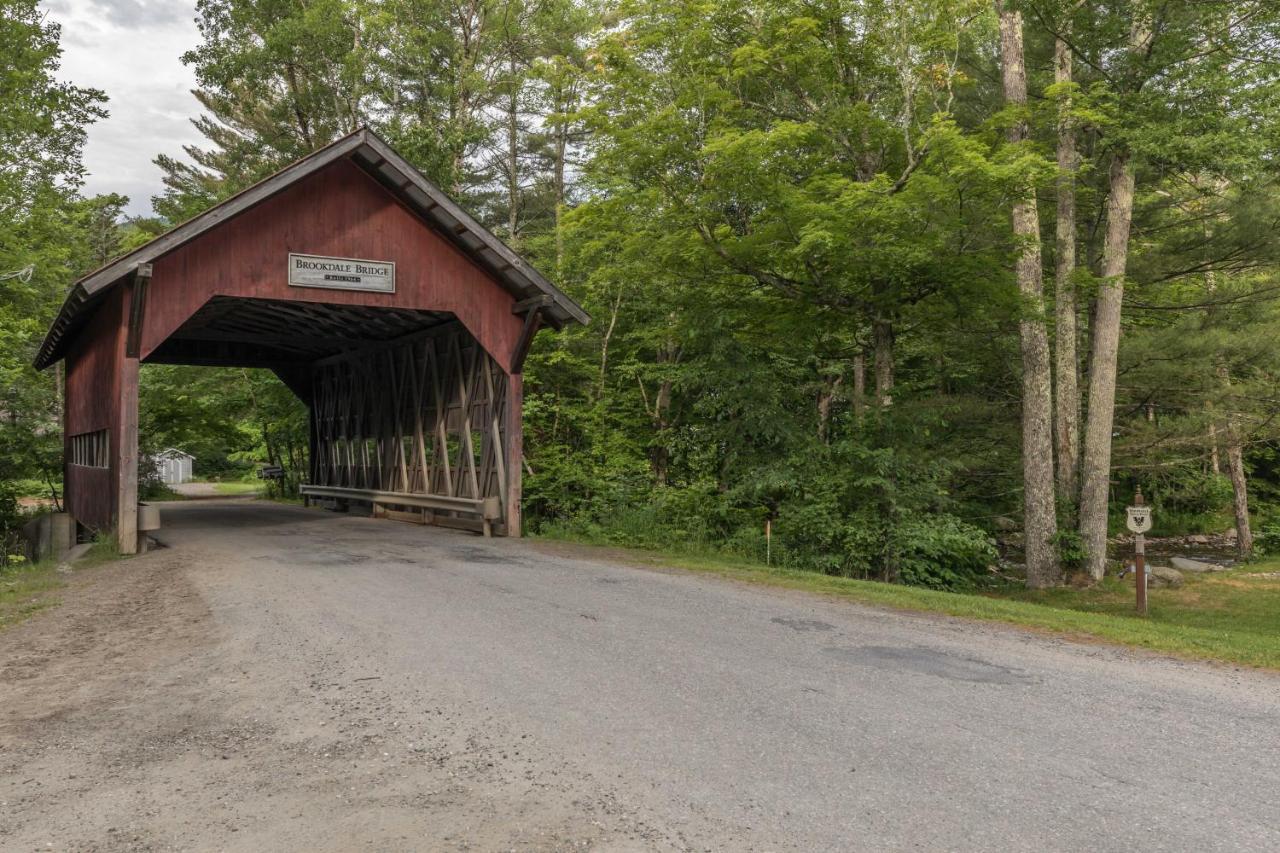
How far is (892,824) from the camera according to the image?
3.29 metres

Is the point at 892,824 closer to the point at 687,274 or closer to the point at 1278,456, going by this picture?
the point at 687,274

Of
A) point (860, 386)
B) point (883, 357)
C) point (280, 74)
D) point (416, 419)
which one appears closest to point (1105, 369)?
point (860, 386)

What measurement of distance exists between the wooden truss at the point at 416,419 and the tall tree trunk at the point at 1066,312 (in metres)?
10.3

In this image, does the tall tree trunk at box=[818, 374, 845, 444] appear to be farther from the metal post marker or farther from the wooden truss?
the wooden truss

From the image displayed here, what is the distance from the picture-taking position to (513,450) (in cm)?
1371

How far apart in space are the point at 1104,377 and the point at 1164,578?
4.22 m

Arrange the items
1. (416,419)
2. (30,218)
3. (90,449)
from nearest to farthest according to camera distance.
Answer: (90,449) → (416,419) → (30,218)

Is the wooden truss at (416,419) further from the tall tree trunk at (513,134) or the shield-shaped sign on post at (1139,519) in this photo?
the shield-shaped sign on post at (1139,519)

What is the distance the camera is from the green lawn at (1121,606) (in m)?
6.71

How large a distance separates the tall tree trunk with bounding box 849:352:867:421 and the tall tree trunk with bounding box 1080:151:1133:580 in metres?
4.17

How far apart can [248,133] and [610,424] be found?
22.6m

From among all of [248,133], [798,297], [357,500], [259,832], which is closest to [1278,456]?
[798,297]

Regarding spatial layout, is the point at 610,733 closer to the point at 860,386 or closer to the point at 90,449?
the point at 860,386

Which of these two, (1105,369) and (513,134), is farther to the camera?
(513,134)
